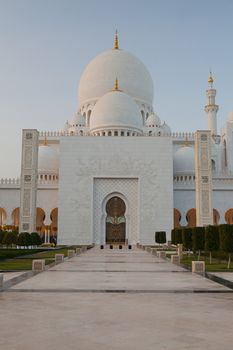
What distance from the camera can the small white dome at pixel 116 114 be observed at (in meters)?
31.6

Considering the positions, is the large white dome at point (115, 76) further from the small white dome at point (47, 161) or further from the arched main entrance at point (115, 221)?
the arched main entrance at point (115, 221)

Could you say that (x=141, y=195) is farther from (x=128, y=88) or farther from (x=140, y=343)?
(x=140, y=343)

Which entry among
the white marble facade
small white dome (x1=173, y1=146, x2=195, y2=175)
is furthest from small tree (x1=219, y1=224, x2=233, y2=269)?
small white dome (x1=173, y1=146, x2=195, y2=175)

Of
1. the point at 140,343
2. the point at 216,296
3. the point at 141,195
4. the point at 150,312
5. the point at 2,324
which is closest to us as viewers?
the point at 140,343

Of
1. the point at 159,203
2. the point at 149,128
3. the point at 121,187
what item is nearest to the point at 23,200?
the point at 121,187

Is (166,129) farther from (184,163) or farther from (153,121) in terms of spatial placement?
(184,163)

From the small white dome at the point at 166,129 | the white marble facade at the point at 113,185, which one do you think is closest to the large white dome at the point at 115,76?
the small white dome at the point at 166,129

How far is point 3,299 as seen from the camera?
558 centimetres

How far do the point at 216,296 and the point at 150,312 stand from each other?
168 centimetres

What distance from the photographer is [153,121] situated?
36.8 meters

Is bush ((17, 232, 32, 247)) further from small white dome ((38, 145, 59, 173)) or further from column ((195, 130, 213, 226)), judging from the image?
small white dome ((38, 145, 59, 173))

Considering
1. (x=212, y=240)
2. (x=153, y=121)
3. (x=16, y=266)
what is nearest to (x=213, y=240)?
(x=212, y=240)

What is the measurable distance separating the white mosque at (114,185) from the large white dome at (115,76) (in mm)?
2898

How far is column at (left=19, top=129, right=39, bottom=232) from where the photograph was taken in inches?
1024
